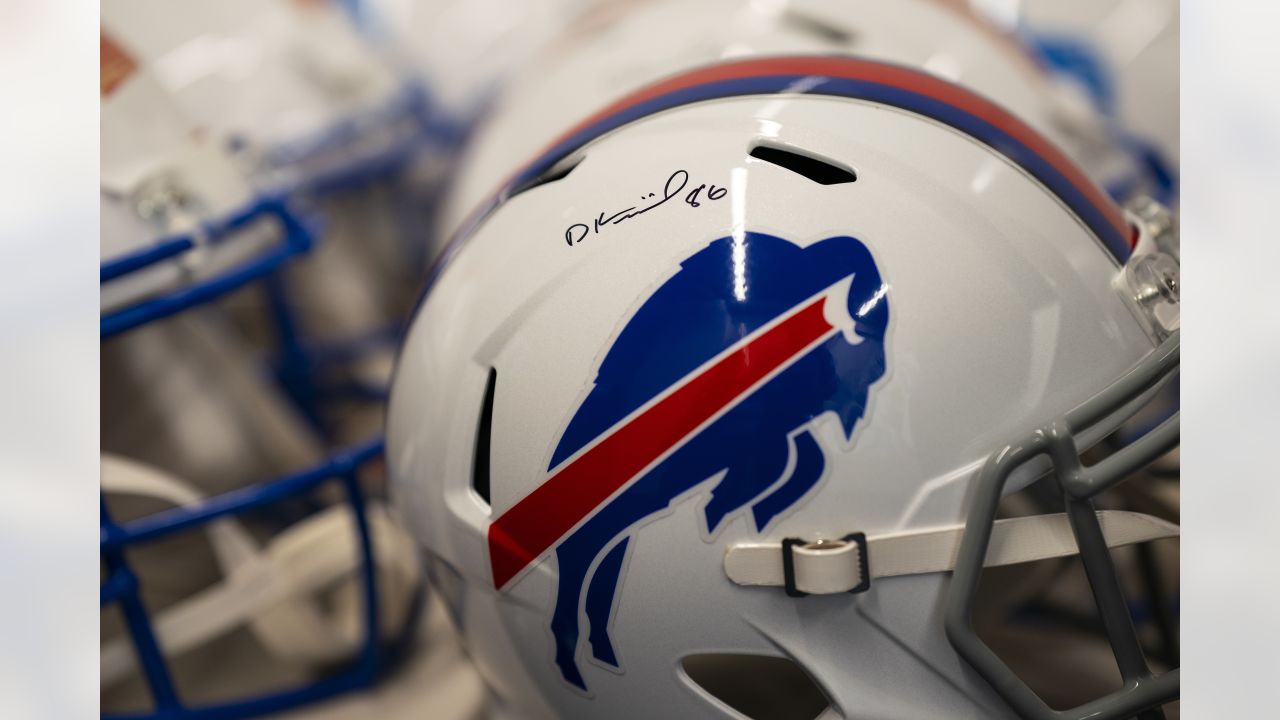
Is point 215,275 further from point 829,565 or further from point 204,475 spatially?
point 829,565

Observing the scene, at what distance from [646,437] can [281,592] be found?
18.6 inches

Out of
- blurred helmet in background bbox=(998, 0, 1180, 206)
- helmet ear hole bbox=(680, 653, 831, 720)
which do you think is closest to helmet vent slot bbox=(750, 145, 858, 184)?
helmet ear hole bbox=(680, 653, 831, 720)

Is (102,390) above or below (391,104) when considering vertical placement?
below

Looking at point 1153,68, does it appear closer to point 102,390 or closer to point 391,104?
point 391,104

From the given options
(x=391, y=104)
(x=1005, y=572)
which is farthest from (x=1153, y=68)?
(x=391, y=104)

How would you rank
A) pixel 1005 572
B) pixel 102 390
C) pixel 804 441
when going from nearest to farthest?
pixel 804 441 → pixel 1005 572 → pixel 102 390

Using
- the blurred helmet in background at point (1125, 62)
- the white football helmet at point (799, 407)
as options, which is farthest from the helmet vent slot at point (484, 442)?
the blurred helmet in background at point (1125, 62)

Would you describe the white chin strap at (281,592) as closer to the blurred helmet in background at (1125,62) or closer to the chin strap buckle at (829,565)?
the chin strap buckle at (829,565)

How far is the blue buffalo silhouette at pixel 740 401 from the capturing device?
60 centimetres

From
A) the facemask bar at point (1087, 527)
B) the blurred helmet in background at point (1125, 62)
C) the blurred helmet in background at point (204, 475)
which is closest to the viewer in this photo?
the facemask bar at point (1087, 527)

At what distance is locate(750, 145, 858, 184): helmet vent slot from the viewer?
0.65 meters

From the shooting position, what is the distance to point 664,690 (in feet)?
2.09

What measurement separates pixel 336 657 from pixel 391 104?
995 millimetres

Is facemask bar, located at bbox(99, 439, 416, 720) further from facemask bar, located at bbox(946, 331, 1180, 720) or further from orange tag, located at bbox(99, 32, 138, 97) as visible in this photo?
facemask bar, located at bbox(946, 331, 1180, 720)
